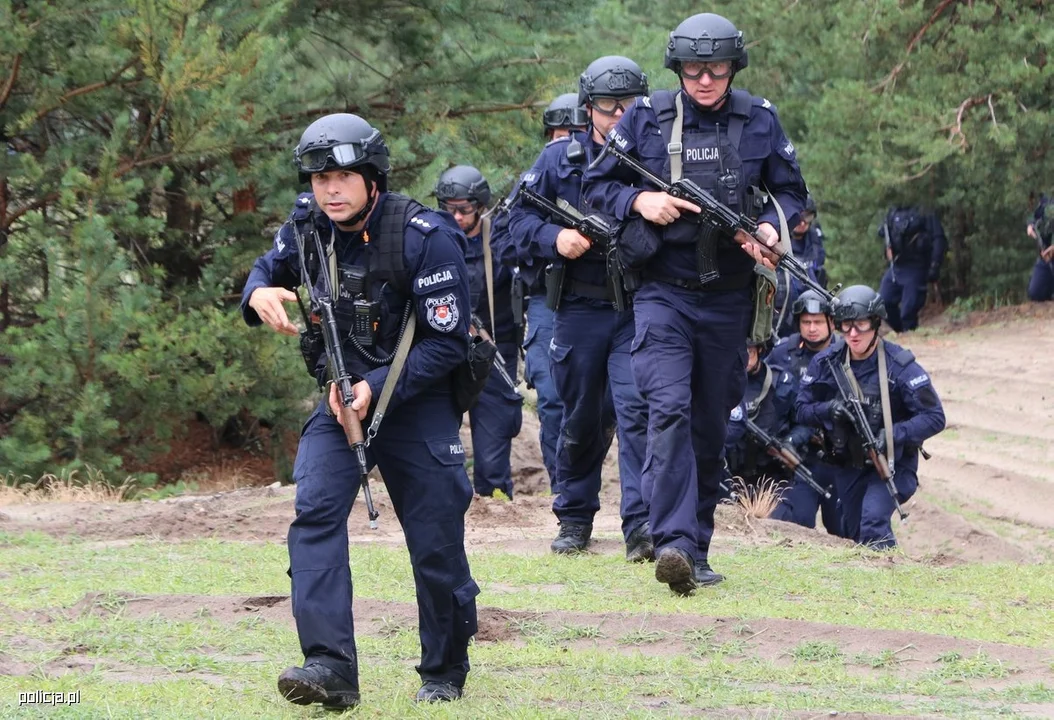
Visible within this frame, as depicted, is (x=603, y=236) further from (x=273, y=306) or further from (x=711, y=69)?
(x=273, y=306)

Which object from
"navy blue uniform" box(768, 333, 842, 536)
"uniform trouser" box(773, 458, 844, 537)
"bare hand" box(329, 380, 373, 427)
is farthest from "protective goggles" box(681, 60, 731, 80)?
"uniform trouser" box(773, 458, 844, 537)

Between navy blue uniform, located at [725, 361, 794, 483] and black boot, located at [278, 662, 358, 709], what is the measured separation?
6.84m

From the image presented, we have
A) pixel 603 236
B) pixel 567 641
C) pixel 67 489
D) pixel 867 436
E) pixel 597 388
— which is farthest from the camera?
pixel 67 489

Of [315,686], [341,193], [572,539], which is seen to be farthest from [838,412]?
[315,686]

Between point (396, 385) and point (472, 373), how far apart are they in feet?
0.92

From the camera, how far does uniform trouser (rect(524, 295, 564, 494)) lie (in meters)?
10.3

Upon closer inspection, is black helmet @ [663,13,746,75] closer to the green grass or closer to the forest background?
the green grass

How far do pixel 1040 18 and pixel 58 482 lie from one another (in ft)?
45.4

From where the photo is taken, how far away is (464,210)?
10812 millimetres

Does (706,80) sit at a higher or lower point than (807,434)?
higher

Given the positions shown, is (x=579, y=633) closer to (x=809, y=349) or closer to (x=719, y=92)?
(x=719, y=92)

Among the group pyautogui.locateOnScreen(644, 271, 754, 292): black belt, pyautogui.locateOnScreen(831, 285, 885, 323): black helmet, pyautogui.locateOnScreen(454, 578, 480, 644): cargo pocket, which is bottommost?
pyautogui.locateOnScreen(454, 578, 480, 644): cargo pocket

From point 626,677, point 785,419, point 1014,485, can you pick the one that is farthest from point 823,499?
point 626,677

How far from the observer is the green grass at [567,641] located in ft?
16.3
